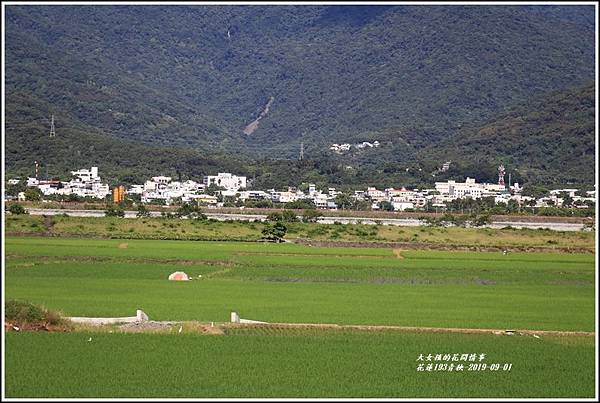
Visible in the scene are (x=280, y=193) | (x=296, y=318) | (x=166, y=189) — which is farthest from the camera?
(x=280, y=193)

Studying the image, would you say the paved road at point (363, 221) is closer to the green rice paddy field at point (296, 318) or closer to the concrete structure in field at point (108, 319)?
the green rice paddy field at point (296, 318)

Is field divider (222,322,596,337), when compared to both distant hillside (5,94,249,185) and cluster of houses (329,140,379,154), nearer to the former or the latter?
distant hillside (5,94,249,185)

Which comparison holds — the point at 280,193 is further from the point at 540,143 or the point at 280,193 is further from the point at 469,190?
the point at 540,143

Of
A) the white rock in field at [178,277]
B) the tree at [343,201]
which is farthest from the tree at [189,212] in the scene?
the white rock in field at [178,277]

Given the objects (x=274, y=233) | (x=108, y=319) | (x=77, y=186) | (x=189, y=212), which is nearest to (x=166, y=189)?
(x=77, y=186)

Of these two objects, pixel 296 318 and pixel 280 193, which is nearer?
pixel 296 318

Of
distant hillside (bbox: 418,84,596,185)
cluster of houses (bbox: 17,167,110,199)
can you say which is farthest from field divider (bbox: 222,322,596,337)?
distant hillside (bbox: 418,84,596,185)
